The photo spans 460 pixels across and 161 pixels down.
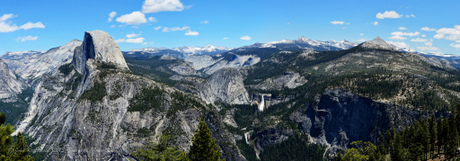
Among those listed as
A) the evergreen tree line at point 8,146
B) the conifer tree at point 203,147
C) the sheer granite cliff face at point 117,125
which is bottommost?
the sheer granite cliff face at point 117,125

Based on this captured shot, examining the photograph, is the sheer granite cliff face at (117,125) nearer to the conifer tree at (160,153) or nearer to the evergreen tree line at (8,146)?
the evergreen tree line at (8,146)

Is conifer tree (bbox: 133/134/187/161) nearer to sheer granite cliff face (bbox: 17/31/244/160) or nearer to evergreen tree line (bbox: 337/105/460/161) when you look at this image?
evergreen tree line (bbox: 337/105/460/161)

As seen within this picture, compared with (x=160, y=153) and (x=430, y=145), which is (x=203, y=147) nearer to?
(x=160, y=153)

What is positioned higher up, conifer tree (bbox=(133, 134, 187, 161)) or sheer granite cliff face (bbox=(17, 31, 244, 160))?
conifer tree (bbox=(133, 134, 187, 161))

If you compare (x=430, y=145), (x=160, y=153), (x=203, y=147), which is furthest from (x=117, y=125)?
(x=430, y=145)

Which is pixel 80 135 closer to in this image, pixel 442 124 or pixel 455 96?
pixel 442 124

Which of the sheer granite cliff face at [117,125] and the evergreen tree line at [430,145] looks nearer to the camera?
the evergreen tree line at [430,145]

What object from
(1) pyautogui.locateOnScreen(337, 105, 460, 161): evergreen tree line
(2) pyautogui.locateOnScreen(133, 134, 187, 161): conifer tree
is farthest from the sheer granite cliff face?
(2) pyautogui.locateOnScreen(133, 134, 187, 161): conifer tree

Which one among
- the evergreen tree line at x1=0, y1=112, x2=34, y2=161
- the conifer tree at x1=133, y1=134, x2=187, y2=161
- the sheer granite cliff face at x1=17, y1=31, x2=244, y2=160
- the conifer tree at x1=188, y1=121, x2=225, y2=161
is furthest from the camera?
the sheer granite cliff face at x1=17, y1=31, x2=244, y2=160

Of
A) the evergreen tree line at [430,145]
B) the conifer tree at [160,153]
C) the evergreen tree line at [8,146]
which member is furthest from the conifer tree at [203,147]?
the evergreen tree line at [430,145]

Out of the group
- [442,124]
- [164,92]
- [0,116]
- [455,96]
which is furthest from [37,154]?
[455,96]

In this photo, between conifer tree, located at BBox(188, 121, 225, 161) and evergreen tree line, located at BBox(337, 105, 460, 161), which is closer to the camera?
conifer tree, located at BBox(188, 121, 225, 161)

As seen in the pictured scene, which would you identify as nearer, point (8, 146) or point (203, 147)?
point (8, 146)
